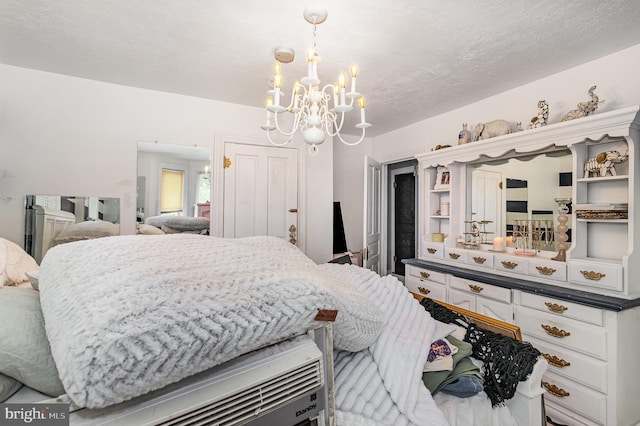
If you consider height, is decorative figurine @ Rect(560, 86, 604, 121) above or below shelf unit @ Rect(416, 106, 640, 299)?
above

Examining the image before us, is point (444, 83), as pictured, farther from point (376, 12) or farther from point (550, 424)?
point (550, 424)

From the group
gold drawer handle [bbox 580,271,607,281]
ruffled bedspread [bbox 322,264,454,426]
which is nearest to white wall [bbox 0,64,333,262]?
ruffled bedspread [bbox 322,264,454,426]

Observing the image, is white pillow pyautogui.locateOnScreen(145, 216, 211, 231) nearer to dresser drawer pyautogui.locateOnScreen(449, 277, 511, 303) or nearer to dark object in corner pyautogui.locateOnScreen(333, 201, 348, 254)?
dark object in corner pyautogui.locateOnScreen(333, 201, 348, 254)

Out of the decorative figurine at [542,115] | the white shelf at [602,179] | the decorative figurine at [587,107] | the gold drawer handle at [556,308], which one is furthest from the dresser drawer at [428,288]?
the decorative figurine at [587,107]

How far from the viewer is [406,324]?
4.10 feet

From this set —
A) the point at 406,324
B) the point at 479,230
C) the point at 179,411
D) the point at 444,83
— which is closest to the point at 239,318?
the point at 179,411

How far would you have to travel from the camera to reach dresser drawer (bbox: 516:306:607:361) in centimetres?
171

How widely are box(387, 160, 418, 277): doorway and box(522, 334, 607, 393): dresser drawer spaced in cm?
224

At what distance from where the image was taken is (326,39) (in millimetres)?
1863

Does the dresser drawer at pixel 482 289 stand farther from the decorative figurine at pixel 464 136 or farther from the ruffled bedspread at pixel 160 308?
the ruffled bedspread at pixel 160 308

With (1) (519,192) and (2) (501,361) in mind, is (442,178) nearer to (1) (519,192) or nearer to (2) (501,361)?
(1) (519,192)

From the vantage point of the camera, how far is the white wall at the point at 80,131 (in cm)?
230

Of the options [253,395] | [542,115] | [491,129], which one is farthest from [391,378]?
[491,129]

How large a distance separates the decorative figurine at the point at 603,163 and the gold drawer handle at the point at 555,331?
41.7 inches
